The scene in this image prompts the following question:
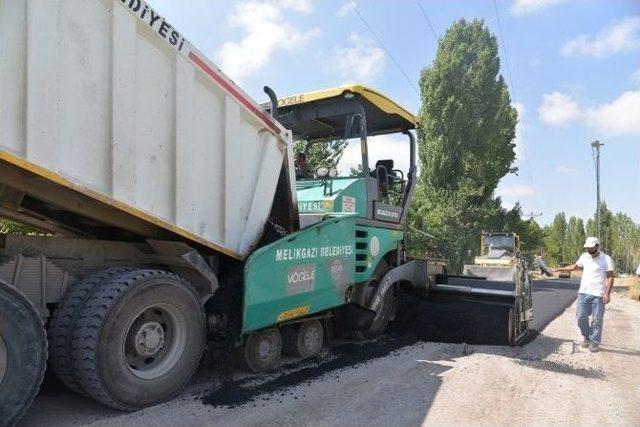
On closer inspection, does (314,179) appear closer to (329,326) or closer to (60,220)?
(329,326)

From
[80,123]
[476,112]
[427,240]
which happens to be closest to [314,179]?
[80,123]

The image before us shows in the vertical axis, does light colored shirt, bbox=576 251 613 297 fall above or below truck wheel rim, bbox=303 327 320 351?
above

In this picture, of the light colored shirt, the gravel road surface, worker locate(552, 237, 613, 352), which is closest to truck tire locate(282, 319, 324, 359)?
the gravel road surface

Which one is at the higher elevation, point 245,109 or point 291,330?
point 245,109

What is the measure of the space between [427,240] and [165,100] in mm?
17511

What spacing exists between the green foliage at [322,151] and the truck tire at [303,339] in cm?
231

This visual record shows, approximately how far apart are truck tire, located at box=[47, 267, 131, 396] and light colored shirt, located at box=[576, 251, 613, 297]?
6130 millimetres

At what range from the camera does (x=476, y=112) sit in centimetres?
2384

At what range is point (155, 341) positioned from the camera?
3.70 meters

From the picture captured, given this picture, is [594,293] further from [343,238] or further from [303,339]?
[303,339]

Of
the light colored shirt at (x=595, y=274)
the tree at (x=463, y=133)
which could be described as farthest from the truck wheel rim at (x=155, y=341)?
the tree at (x=463, y=133)

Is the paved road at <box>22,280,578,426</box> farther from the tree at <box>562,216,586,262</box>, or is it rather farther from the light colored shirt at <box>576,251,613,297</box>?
the tree at <box>562,216,586,262</box>

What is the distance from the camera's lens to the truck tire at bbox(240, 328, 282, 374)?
459cm

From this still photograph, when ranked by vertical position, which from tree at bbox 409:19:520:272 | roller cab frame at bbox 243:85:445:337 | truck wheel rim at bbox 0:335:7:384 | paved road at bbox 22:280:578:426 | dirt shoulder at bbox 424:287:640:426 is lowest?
dirt shoulder at bbox 424:287:640:426
